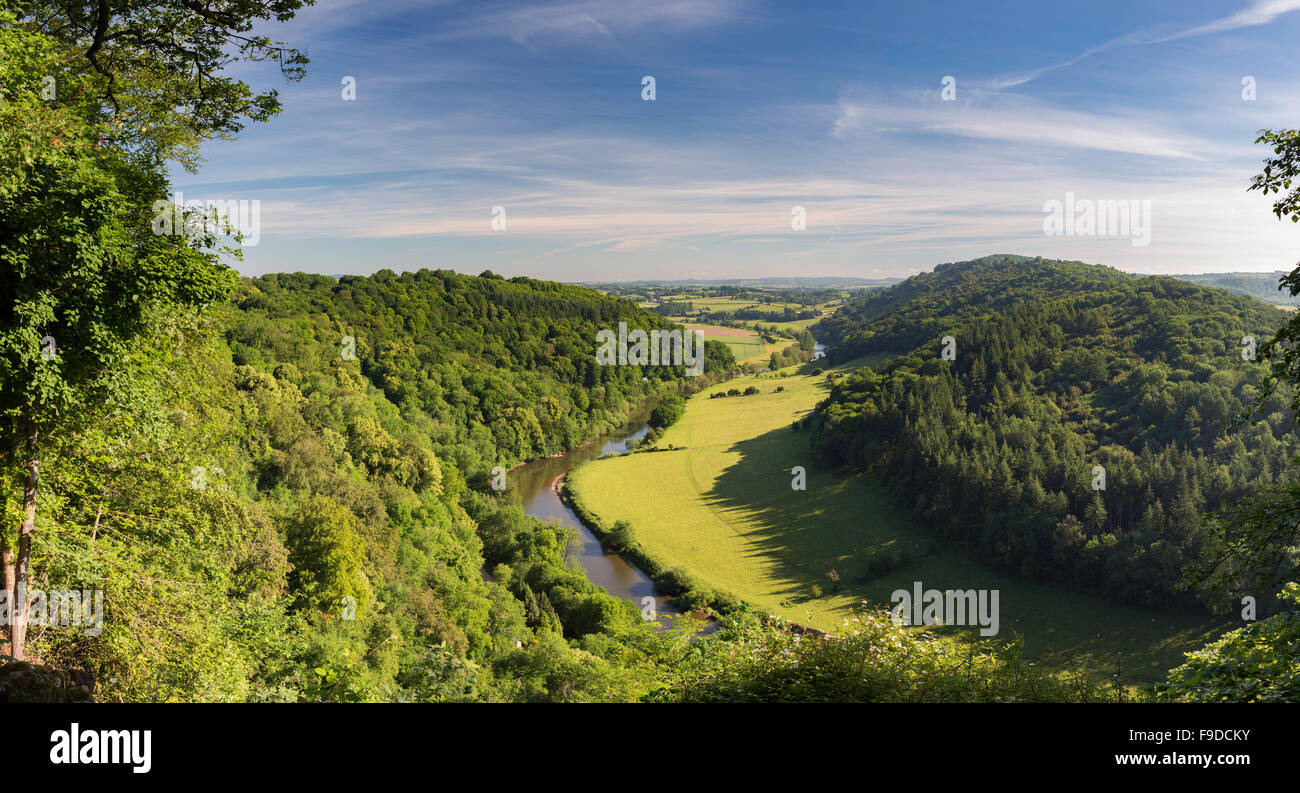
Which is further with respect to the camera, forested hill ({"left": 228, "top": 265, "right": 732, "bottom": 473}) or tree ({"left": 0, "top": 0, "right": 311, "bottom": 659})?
forested hill ({"left": 228, "top": 265, "right": 732, "bottom": 473})

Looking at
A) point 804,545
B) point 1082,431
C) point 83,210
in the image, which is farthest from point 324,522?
point 1082,431

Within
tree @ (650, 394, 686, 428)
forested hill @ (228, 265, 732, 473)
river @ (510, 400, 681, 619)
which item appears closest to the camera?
river @ (510, 400, 681, 619)

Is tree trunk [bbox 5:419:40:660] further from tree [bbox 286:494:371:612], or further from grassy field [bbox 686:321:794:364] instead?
grassy field [bbox 686:321:794:364]

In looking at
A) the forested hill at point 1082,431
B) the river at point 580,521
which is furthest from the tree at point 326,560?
the forested hill at point 1082,431

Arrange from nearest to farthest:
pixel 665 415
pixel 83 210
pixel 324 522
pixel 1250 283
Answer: pixel 83 210 → pixel 324 522 → pixel 665 415 → pixel 1250 283

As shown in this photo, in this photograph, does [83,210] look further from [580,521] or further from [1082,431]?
[1082,431]

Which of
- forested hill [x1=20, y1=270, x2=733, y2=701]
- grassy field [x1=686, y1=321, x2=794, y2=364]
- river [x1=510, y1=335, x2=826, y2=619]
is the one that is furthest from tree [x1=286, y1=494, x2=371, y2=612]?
grassy field [x1=686, y1=321, x2=794, y2=364]

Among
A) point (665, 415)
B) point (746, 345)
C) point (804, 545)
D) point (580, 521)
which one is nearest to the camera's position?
point (804, 545)
